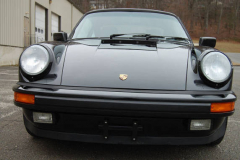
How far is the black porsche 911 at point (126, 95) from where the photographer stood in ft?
4.70

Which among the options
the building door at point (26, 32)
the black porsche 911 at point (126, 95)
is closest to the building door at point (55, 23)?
the building door at point (26, 32)

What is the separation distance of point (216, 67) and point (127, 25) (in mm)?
1274

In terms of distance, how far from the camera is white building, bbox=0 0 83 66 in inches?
381

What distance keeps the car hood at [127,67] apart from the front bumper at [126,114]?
0.32 feet

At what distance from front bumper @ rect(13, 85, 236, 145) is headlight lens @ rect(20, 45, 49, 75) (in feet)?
0.48

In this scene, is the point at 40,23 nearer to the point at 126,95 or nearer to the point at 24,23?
the point at 24,23

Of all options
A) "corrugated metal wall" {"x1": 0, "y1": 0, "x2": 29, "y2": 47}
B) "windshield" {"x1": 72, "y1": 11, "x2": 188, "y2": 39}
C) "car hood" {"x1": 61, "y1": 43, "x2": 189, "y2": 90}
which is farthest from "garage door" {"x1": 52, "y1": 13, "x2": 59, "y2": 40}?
"car hood" {"x1": 61, "y1": 43, "x2": 189, "y2": 90}

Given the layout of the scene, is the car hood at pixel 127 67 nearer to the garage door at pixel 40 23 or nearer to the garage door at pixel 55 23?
the garage door at pixel 40 23

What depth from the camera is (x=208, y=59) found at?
64.1 inches

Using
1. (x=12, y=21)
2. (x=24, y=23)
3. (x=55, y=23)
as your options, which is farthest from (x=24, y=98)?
(x=55, y=23)

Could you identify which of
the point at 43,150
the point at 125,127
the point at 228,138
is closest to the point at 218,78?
the point at 125,127

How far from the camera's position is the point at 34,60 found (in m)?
1.66

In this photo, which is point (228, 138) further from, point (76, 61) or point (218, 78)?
point (76, 61)

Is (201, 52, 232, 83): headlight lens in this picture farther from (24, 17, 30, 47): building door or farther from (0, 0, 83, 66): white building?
(24, 17, 30, 47): building door
